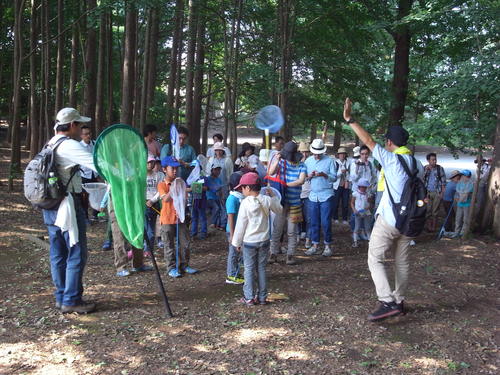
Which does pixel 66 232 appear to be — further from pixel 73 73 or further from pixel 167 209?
pixel 73 73

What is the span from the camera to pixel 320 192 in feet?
26.0

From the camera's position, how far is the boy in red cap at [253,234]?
5.43 meters

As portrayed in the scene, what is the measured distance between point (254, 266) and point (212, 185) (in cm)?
402

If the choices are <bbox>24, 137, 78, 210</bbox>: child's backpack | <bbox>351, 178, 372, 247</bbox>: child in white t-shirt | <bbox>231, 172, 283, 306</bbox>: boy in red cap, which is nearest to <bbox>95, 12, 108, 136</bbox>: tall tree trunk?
<bbox>351, 178, 372, 247</bbox>: child in white t-shirt

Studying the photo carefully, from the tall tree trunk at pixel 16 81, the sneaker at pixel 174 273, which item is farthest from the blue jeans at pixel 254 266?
A: the tall tree trunk at pixel 16 81

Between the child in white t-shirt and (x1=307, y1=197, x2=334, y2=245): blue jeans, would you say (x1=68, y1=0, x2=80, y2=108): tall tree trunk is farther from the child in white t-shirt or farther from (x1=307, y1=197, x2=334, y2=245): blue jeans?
the child in white t-shirt

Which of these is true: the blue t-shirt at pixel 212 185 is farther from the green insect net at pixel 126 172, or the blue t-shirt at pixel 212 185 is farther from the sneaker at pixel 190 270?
the green insect net at pixel 126 172

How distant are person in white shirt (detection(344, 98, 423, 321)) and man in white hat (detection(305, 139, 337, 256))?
2.80 m

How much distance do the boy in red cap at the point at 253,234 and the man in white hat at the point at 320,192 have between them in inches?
101

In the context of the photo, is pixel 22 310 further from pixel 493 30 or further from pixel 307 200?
pixel 493 30

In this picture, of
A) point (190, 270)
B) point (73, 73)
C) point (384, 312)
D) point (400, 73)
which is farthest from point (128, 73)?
point (384, 312)

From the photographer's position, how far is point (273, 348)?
4.43m

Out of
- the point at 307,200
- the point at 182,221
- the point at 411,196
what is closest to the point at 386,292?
the point at 411,196

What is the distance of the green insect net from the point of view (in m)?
4.61
